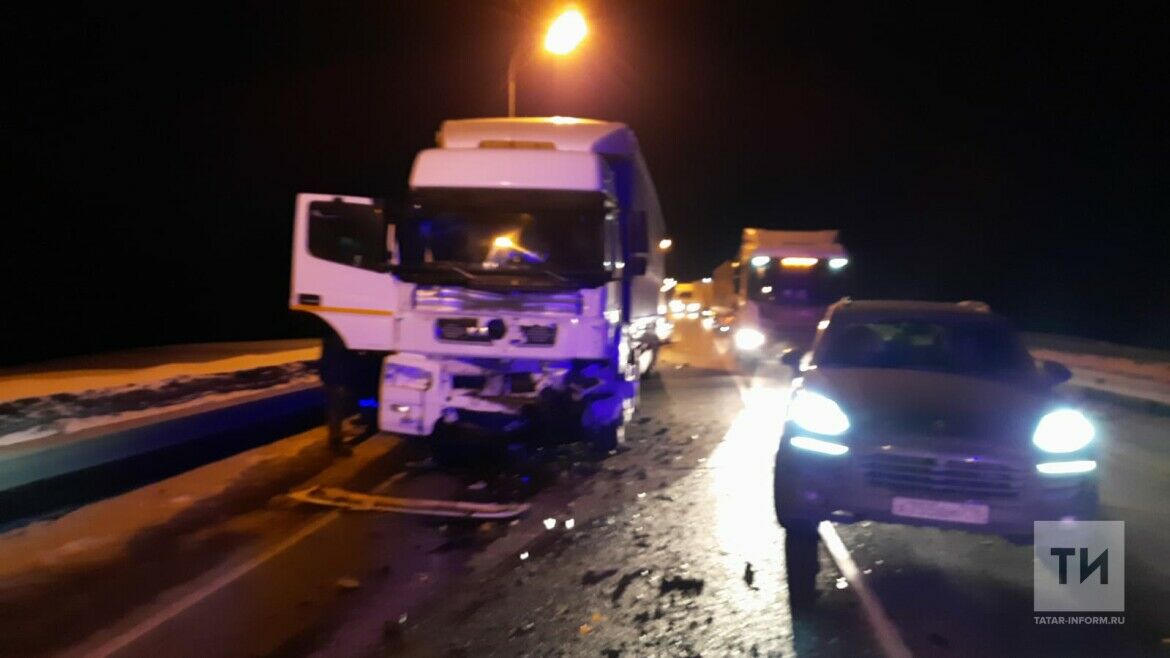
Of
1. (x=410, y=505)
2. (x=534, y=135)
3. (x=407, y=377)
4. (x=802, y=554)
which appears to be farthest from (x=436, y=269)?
(x=802, y=554)

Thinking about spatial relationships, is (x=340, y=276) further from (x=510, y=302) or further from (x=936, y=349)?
(x=936, y=349)

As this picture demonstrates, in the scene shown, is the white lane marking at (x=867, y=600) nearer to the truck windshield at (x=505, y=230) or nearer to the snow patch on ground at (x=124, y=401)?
the truck windshield at (x=505, y=230)

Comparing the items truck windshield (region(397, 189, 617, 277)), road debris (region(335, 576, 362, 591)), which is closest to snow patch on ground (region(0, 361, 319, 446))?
truck windshield (region(397, 189, 617, 277))

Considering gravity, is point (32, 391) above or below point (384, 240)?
below

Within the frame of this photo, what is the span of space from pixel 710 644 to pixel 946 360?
3550 mm

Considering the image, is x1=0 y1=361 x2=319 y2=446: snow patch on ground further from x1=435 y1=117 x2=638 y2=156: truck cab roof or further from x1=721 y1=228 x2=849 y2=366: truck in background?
x1=721 y1=228 x2=849 y2=366: truck in background

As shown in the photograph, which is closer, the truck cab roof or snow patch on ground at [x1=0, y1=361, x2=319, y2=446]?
snow patch on ground at [x1=0, y1=361, x2=319, y2=446]

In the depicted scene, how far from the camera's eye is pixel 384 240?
34.0 ft

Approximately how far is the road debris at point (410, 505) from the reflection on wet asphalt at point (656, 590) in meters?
0.68

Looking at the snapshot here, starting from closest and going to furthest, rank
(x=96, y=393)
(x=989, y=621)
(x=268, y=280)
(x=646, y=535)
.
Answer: (x=989, y=621) < (x=646, y=535) < (x=96, y=393) < (x=268, y=280)

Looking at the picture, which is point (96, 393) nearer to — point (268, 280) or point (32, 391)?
point (32, 391)

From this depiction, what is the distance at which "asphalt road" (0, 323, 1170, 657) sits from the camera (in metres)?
5.41

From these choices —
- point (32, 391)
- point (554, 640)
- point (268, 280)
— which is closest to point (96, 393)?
point (32, 391)

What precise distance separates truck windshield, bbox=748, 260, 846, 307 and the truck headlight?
35.1 inches
